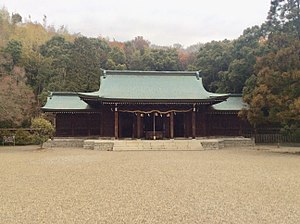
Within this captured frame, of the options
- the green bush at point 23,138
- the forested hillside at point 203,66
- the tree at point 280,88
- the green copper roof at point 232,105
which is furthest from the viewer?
the green bush at point 23,138

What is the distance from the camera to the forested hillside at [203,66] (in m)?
21.0

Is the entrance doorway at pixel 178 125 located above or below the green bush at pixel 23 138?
above

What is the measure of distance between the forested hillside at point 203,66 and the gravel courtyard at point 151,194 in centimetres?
814

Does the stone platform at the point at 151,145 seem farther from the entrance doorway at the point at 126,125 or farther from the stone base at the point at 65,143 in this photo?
the entrance doorway at the point at 126,125

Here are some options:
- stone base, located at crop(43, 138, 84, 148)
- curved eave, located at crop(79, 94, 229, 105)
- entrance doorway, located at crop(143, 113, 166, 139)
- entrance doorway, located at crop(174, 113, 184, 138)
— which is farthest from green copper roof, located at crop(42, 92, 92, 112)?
entrance doorway, located at crop(174, 113, 184, 138)

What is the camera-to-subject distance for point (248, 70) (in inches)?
1364

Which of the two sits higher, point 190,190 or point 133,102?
point 133,102

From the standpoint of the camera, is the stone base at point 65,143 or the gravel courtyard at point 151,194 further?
the stone base at point 65,143

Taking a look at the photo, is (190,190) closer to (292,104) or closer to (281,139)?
(292,104)

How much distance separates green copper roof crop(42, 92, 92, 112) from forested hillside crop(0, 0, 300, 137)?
2.42 m

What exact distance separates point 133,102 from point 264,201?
19.3 metres

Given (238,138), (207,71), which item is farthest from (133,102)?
(207,71)

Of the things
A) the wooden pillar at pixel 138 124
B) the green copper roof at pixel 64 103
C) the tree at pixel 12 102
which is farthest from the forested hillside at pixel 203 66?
the wooden pillar at pixel 138 124

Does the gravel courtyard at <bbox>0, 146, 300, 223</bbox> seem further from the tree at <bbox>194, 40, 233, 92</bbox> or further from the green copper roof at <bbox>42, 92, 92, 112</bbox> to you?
the tree at <bbox>194, 40, 233, 92</bbox>
